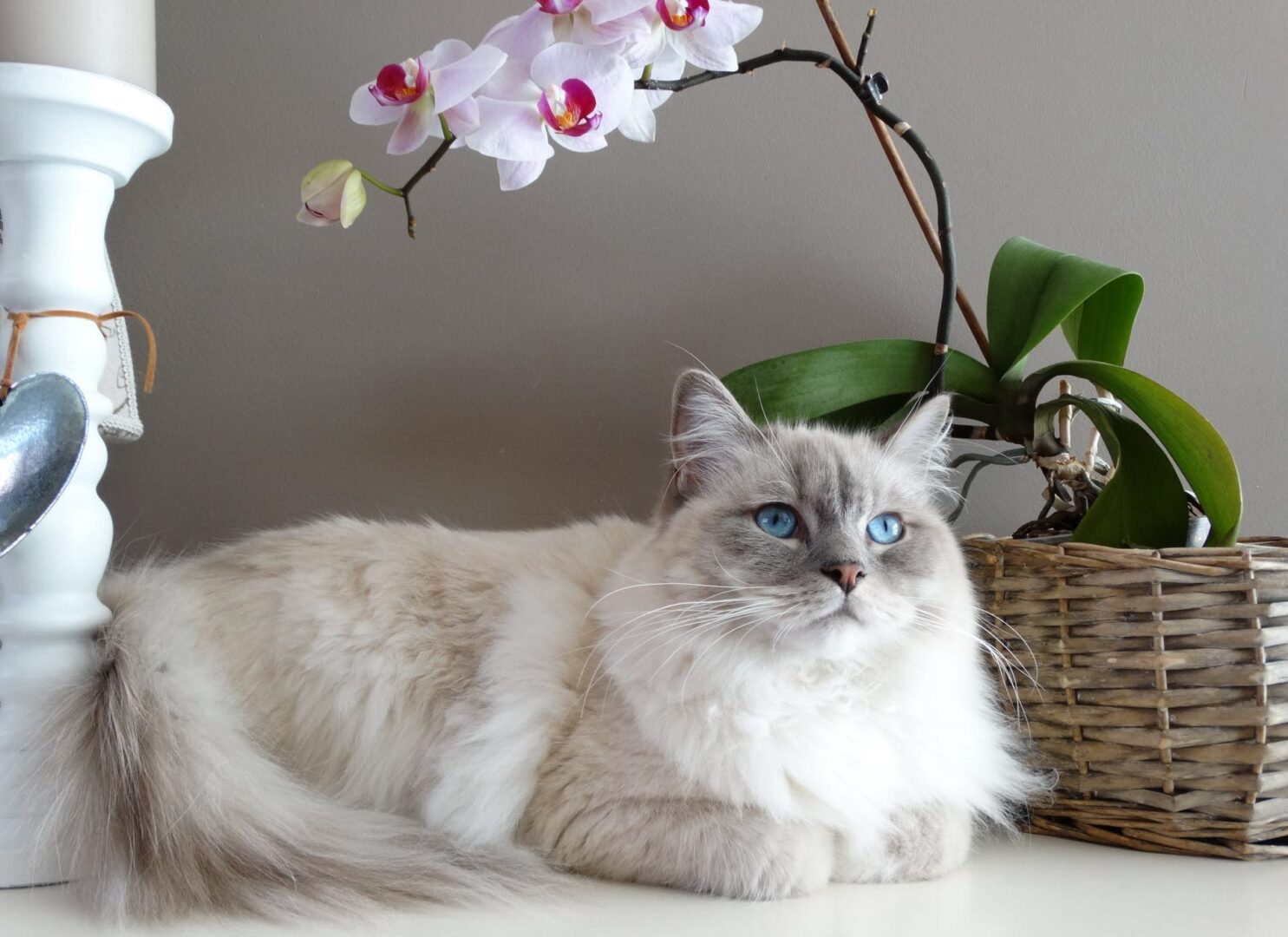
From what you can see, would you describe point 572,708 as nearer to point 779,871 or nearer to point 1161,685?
point 779,871

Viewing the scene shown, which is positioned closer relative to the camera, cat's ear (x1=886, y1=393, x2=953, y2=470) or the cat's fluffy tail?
the cat's fluffy tail

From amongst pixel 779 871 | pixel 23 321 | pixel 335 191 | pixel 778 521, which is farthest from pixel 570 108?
pixel 779 871

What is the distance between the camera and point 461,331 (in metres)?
2.03

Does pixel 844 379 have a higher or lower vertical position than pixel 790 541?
higher

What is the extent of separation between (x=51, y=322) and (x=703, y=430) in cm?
83

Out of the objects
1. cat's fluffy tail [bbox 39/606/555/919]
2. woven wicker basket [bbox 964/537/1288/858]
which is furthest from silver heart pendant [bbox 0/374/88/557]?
woven wicker basket [bbox 964/537/1288/858]

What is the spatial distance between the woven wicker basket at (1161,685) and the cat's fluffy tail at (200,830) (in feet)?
2.42

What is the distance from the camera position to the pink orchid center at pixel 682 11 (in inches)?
50.7

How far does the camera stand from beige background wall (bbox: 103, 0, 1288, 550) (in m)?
2.01

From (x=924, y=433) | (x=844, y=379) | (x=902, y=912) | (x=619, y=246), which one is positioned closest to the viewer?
(x=902, y=912)

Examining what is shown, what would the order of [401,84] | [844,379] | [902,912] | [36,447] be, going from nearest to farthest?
[36,447] → [902,912] → [401,84] → [844,379]

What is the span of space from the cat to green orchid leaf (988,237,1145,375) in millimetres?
242

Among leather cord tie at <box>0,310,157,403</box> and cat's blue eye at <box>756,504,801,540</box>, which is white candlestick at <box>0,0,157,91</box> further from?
cat's blue eye at <box>756,504,801,540</box>

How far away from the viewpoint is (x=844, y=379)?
5.45ft
